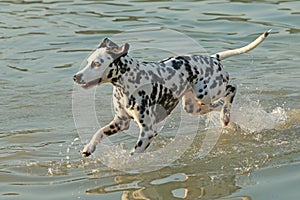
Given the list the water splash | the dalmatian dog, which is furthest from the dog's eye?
the water splash

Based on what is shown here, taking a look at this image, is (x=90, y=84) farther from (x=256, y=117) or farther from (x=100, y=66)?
(x=256, y=117)

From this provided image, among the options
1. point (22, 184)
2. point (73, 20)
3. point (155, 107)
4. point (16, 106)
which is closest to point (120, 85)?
point (155, 107)

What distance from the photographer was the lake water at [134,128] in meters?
6.36

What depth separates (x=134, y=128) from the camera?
7.84 metres

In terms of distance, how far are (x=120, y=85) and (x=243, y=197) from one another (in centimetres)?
128

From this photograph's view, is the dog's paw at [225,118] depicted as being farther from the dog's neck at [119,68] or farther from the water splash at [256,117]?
the dog's neck at [119,68]

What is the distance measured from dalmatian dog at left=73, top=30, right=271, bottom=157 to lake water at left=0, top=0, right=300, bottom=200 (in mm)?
328

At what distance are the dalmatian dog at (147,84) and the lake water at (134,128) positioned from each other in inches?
12.9

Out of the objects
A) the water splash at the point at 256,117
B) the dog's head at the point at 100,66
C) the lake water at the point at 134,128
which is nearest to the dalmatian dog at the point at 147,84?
the dog's head at the point at 100,66

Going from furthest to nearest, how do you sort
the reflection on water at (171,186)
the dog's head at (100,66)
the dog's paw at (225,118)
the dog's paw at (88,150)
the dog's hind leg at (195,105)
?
the dog's paw at (225,118) < the dog's hind leg at (195,105) < the dog's paw at (88,150) < the dog's head at (100,66) < the reflection on water at (171,186)

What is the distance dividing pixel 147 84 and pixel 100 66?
1.67ft

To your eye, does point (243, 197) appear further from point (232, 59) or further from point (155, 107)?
point (232, 59)

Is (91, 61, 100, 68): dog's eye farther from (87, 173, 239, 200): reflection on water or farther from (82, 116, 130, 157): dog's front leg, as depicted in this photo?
(87, 173, 239, 200): reflection on water

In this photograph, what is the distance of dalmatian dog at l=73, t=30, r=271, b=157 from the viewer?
6305 mm
